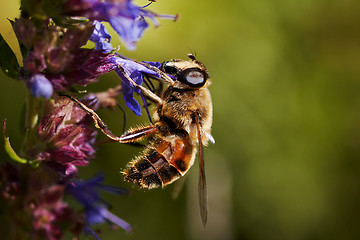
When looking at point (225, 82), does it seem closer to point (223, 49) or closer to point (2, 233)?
point (223, 49)

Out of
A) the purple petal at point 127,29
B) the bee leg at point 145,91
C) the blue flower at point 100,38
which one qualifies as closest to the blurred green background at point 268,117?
the bee leg at point 145,91

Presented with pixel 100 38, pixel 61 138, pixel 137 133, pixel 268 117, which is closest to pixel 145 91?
pixel 137 133

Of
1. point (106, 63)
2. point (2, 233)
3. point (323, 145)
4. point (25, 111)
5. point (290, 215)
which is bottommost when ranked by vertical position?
point (290, 215)

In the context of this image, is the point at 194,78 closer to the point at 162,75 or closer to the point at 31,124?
the point at 162,75

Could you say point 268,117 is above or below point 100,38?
below

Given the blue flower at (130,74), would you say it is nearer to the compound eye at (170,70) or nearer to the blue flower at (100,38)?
the blue flower at (100,38)

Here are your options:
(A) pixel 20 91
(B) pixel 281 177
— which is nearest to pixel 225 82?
(B) pixel 281 177
